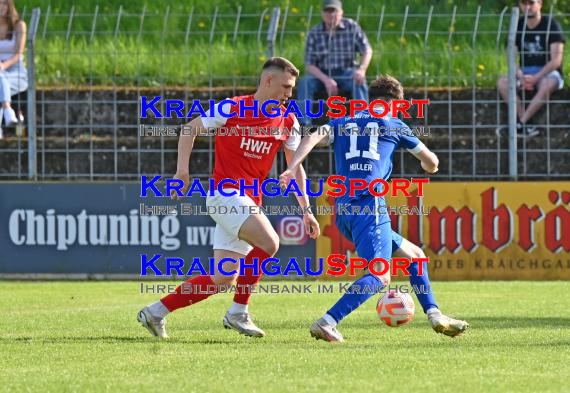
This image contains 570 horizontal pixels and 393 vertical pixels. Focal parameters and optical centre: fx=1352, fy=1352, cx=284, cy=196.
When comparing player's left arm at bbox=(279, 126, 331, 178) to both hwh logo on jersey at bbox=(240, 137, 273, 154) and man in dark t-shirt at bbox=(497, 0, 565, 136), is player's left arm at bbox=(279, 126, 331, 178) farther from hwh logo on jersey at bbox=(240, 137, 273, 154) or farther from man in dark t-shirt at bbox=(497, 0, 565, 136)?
man in dark t-shirt at bbox=(497, 0, 565, 136)

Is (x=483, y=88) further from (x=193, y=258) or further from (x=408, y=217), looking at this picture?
(x=193, y=258)

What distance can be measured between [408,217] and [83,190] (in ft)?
13.1

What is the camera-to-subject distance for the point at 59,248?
1664cm

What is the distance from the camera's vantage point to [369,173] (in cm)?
962

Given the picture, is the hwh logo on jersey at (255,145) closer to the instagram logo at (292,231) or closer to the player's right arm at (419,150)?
the player's right arm at (419,150)

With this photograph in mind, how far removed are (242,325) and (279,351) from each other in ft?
4.06

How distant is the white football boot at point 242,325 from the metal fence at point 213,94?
6812 mm

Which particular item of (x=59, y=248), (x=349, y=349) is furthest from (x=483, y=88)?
(x=349, y=349)

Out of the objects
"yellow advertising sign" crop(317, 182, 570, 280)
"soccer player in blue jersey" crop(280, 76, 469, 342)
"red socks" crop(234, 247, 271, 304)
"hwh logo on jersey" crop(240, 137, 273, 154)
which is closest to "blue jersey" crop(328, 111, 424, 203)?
"soccer player in blue jersey" crop(280, 76, 469, 342)

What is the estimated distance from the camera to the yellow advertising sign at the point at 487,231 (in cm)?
1620

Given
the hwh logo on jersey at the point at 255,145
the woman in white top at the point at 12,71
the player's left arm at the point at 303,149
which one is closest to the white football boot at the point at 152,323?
the hwh logo on jersey at the point at 255,145

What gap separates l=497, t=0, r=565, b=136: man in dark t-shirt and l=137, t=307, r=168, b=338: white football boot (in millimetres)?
8026

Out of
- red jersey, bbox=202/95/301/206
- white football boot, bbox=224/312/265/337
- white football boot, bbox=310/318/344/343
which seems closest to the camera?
white football boot, bbox=310/318/344/343

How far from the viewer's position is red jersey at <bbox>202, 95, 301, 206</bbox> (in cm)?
988
